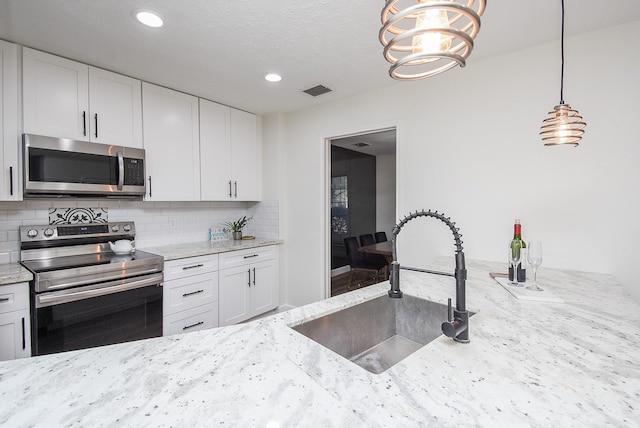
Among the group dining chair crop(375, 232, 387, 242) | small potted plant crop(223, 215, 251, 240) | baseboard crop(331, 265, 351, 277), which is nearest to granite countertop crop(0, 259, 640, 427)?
small potted plant crop(223, 215, 251, 240)

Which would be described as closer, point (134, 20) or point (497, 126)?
point (134, 20)

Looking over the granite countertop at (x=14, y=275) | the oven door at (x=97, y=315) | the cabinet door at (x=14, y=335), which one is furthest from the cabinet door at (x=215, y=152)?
the cabinet door at (x=14, y=335)

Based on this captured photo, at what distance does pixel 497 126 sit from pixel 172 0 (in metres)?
2.22

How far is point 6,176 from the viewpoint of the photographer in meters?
1.94

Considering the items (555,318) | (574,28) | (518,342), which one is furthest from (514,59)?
(518,342)

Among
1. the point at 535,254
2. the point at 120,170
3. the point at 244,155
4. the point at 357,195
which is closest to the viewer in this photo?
the point at 535,254

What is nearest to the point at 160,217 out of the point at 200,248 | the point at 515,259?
the point at 200,248

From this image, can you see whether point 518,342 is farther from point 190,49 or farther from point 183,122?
point 183,122

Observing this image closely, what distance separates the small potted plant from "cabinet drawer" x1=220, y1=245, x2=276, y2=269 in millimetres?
406

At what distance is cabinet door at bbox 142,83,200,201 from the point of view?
103 inches

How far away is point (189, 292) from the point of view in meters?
2.61

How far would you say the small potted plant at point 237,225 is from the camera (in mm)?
3492

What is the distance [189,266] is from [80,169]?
109cm

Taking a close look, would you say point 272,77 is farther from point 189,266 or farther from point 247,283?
point 247,283
